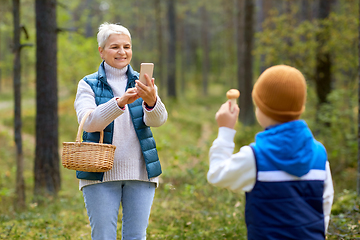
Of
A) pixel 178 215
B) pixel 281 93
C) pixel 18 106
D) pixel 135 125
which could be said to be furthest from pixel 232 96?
pixel 18 106

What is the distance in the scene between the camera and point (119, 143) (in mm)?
2715

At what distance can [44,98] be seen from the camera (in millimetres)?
7004

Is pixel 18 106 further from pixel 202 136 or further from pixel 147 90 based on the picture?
pixel 202 136

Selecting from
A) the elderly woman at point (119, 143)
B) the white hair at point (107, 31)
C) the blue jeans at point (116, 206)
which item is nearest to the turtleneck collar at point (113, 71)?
the elderly woman at point (119, 143)

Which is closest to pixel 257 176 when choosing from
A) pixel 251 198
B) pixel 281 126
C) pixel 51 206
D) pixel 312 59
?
pixel 251 198

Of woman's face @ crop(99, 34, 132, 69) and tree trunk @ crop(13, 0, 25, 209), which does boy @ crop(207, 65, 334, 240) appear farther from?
tree trunk @ crop(13, 0, 25, 209)

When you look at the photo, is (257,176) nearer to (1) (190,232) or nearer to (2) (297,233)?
(2) (297,233)

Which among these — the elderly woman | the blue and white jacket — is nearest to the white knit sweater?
the elderly woman

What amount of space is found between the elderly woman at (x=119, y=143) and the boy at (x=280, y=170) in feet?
3.00

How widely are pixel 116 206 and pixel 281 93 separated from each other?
1.56 m

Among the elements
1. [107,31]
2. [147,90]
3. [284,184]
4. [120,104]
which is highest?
[107,31]

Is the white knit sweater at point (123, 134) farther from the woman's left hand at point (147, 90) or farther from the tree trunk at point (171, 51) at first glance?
the tree trunk at point (171, 51)

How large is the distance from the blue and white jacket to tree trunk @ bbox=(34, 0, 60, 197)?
19.2ft

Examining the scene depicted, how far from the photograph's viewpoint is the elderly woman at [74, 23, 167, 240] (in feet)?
8.70
